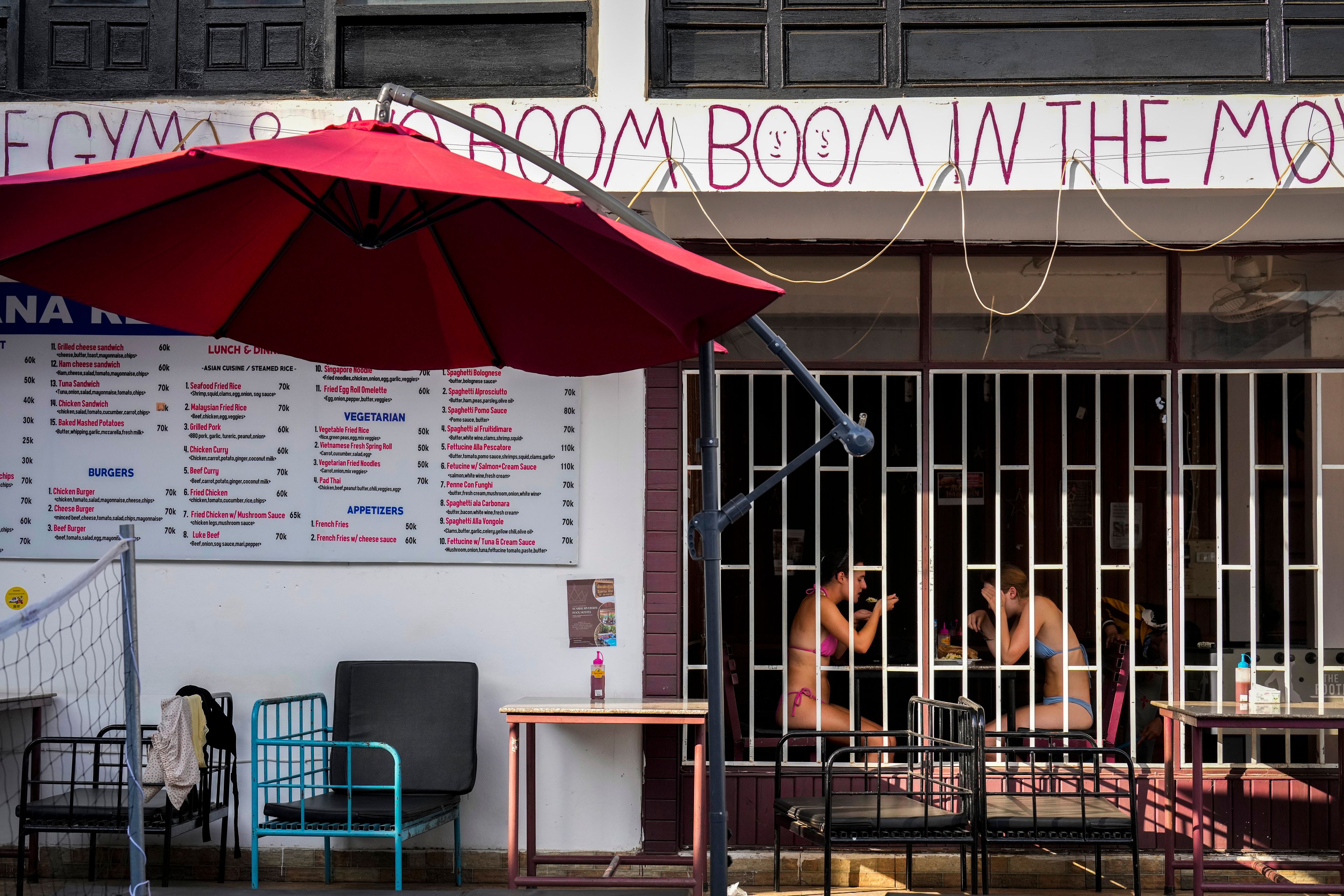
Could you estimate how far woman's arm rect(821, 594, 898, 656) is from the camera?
6699 mm

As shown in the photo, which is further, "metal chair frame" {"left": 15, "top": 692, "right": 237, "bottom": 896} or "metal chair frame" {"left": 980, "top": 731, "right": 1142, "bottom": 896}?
"metal chair frame" {"left": 15, "top": 692, "right": 237, "bottom": 896}

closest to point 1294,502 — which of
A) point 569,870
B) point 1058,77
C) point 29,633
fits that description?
point 1058,77

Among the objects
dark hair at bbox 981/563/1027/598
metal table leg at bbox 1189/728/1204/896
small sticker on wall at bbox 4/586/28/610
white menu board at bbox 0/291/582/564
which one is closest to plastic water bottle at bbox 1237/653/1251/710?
metal table leg at bbox 1189/728/1204/896

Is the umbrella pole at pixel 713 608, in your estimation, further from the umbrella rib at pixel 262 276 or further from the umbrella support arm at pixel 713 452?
the umbrella rib at pixel 262 276

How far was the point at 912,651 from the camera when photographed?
6680mm

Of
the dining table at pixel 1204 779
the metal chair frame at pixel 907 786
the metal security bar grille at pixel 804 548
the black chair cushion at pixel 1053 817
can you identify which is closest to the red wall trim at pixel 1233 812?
the dining table at pixel 1204 779

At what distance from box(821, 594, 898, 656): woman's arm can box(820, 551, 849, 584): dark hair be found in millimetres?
149

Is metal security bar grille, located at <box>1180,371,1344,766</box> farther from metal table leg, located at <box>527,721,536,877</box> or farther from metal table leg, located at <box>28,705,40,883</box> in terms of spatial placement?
metal table leg, located at <box>28,705,40,883</box>

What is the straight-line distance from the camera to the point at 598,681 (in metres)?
6.49

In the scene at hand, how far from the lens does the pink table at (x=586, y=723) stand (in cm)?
568

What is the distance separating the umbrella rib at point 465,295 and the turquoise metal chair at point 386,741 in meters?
2.54

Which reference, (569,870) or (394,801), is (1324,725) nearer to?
(569,870)

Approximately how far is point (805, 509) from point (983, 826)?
6.23ft

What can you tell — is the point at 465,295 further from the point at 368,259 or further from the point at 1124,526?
the point at 1124,526
